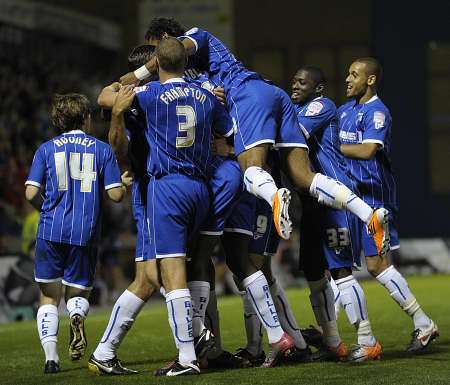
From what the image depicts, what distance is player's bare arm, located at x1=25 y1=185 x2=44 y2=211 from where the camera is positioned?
8336mm

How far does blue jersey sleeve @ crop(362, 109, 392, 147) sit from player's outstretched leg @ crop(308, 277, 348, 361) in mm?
1097

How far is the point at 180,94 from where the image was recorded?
292 inches

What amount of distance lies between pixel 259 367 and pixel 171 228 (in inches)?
46.7

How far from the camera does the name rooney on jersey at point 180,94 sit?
24.2 ft

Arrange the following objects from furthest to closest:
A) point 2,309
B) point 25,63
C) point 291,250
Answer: point 25,63 → point 291,250 → point 2,309

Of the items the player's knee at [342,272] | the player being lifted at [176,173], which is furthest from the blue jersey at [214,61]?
the player's knee at [342,272]

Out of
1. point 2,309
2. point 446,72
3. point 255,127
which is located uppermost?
point 446,72

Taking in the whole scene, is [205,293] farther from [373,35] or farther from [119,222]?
[373,35]

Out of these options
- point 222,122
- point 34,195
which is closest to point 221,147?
point 222,122

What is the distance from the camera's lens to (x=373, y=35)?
28125 millimetres

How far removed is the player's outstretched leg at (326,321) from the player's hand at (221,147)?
119cm

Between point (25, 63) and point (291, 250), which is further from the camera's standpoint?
point (25, 63)

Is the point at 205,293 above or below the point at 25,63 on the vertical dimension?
below

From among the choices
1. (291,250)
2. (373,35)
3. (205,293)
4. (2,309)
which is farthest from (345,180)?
(373,35)
